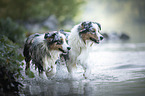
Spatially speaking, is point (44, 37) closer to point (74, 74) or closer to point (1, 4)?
point (74, 74)

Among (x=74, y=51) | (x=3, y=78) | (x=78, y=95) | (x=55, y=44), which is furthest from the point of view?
(x=74, y=51)

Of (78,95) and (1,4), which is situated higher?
(1,4)

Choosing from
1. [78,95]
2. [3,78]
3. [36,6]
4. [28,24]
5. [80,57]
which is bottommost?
[78,95]

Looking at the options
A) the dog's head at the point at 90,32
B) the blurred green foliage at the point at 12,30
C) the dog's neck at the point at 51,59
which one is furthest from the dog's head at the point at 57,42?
the blurred green foliage at the point at 12,30

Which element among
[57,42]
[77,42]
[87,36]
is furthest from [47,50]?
[87,36]

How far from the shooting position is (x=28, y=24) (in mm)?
36500

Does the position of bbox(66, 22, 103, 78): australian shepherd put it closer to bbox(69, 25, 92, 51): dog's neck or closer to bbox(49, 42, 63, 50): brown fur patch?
bbox(69, 25, 92, 51): dog's neck

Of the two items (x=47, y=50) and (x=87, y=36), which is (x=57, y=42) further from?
(x=87, y=36)

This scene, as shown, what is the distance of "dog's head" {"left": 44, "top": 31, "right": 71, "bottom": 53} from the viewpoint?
5656mm

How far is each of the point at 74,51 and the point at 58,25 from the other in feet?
107

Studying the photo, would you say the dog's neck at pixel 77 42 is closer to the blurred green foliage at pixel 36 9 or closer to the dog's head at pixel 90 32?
the dog's head at pixel 90 32

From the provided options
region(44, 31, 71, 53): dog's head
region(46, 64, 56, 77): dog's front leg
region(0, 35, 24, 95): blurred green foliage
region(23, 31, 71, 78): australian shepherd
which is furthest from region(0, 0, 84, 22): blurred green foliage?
region(0, 35, 24, 95): blurred green foliage

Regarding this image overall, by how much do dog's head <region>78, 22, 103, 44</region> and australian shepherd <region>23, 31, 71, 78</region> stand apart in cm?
49

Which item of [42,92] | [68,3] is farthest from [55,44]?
[68,3]
